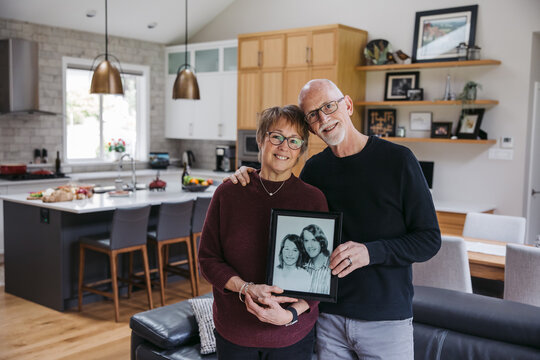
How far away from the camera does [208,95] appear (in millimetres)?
7758

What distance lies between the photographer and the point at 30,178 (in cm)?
624

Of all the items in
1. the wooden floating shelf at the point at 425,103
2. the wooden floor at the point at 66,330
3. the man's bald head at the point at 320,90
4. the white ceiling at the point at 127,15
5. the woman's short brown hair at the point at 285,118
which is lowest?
the wooden floor at the point at 66,330

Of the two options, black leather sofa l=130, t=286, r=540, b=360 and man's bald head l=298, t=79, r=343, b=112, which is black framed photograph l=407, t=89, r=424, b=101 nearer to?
black leather sofa l=130, t=286, r=540, b=360

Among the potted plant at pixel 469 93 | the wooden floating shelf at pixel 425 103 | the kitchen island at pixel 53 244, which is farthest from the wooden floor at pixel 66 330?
the potted plant at pixel 469 93

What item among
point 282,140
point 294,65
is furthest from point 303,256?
point 294,65

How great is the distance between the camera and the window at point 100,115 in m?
7.28

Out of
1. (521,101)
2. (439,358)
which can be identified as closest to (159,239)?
(439,358)

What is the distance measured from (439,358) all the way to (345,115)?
109cm

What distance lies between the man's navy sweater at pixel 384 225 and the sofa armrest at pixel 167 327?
129 centimetres

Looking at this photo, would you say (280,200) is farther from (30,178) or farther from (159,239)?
(30,178)

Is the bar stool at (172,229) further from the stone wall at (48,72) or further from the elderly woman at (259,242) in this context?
the elderly woman at (259,242)

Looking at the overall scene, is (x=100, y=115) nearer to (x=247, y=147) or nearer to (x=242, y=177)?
(x=247, y=147)

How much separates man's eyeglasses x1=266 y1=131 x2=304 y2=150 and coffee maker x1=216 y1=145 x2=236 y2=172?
5.94 metres

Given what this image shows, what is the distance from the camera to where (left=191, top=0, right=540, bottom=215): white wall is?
5.43 meters
